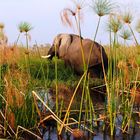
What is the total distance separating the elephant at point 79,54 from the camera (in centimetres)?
1006

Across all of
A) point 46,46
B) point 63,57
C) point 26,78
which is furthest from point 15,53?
point 46,46

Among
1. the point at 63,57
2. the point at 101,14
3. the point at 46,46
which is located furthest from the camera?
the point at 46,46

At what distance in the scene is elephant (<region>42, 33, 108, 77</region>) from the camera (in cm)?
1006

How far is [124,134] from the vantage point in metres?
4.72

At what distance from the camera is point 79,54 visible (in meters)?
10.4

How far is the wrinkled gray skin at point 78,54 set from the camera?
10062 millimetres

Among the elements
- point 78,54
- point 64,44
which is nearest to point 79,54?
point 78,54

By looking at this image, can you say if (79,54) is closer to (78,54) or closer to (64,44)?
(78,54)

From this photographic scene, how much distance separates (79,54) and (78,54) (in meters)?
0.03

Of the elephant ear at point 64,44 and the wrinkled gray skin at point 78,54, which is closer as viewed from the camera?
the wrinkled gray skin at point 78,54

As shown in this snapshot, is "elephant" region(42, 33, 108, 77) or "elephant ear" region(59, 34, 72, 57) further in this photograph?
"elephant ear" region(59, 34, 72, 57)

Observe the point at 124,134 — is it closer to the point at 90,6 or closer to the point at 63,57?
the point at 90,6

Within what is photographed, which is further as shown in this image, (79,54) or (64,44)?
(64,44)

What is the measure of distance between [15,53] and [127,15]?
4.34 feet
